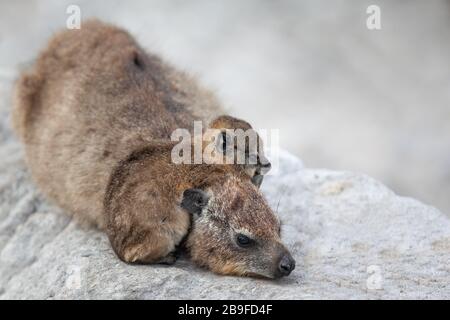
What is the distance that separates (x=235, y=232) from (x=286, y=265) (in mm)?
498

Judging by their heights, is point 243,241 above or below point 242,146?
below

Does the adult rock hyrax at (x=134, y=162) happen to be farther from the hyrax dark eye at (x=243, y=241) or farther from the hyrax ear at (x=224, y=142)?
the hyrax ear at (x=224, y=142)

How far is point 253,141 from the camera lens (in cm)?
713

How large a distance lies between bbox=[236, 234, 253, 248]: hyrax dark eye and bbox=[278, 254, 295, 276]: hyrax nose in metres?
0.30

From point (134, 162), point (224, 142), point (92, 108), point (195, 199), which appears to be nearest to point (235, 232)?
point (195, 199)

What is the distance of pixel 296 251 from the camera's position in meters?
7.41

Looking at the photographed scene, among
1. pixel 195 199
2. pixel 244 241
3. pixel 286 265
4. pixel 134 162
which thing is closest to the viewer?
pixel 286 265

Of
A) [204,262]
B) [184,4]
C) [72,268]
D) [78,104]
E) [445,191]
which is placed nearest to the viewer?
[204,262]

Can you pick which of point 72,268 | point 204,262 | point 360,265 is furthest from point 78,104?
point 360,265

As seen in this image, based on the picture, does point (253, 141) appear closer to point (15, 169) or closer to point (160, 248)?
point (160, 248)

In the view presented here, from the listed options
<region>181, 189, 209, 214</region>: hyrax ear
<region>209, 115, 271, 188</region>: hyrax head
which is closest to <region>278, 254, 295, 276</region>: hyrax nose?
<region>181, 189, 209, 214</region>: hyrax ear

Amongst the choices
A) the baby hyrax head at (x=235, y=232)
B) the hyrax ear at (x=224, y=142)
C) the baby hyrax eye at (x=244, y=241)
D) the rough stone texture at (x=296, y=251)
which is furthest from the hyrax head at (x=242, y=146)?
the rough stone texture at (x=296, y=251)

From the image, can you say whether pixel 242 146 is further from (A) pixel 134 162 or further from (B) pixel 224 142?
(A) pixel 134 162

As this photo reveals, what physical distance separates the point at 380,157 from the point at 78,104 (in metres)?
6.24
